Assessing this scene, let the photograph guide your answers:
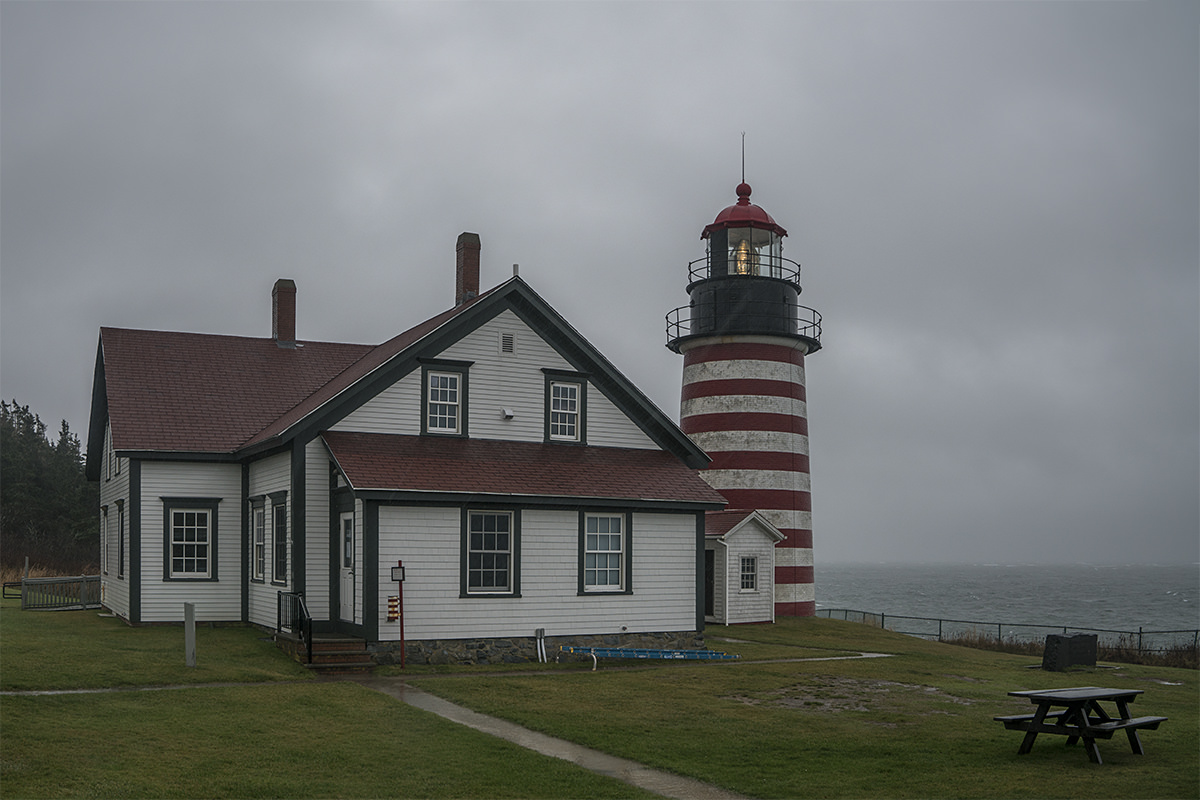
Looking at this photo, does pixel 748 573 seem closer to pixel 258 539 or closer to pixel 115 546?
pixel 258 539

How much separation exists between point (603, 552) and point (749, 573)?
32.6 feet

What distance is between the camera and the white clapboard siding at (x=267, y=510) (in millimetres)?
21859

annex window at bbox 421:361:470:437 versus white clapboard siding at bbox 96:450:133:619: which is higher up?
annex window at bbox 421:361:470:437

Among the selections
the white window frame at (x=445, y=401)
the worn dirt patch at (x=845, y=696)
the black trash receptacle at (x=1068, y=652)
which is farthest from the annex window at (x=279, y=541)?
the black trash receptacle at (x=1068, y=652)

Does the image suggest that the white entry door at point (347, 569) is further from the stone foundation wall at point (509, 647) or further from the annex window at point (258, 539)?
the annex window at point (258, 539)

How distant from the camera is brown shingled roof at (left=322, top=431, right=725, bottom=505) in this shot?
20078 millimetres

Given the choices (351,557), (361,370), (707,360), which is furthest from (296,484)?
(707,360)

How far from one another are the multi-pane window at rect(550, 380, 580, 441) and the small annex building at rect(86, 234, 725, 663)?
0.04m

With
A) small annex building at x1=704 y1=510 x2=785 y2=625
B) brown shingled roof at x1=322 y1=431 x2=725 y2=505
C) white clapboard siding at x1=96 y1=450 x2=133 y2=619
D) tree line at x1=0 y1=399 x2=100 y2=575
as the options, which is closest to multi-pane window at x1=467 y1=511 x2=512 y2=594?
brown shingled roof at x1=322 y1=431 x2=725 y2=505

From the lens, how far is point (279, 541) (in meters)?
22.1

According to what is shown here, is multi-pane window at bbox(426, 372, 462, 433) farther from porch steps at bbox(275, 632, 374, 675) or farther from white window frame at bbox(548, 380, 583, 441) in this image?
porch steps at bbox(275, 632, 374, 675)

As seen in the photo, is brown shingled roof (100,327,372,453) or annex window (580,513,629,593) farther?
brown shingled roof (100,327,372,453)

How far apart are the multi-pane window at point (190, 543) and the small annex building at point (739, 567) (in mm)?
13118

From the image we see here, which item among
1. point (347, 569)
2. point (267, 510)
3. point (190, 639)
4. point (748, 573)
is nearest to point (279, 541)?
point (267, 510)
